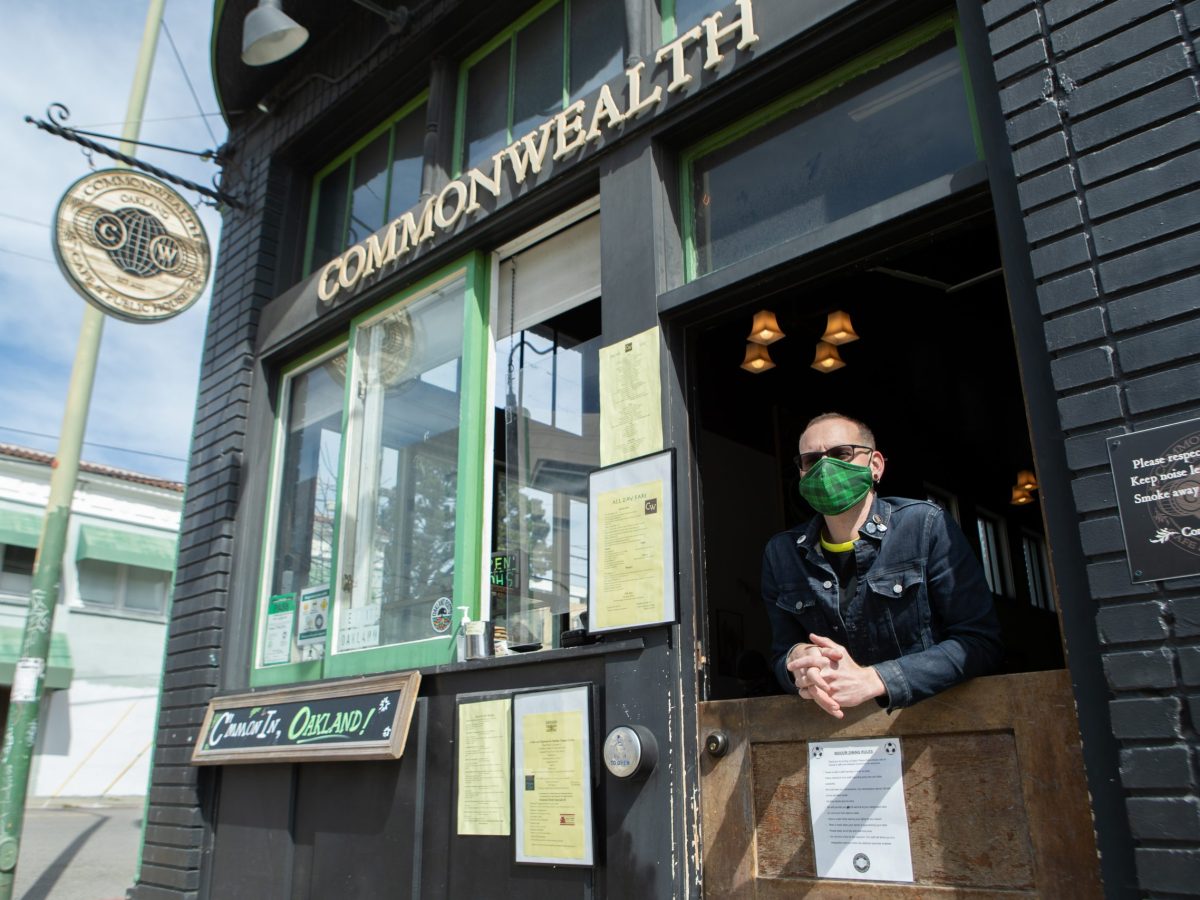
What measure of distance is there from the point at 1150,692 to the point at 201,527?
628 centimetres

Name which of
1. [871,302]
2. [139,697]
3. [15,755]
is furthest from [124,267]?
[139,697]

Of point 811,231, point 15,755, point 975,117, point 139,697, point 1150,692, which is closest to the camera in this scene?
point 1150,692

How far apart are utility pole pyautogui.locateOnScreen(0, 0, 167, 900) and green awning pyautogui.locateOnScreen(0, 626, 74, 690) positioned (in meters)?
14.2

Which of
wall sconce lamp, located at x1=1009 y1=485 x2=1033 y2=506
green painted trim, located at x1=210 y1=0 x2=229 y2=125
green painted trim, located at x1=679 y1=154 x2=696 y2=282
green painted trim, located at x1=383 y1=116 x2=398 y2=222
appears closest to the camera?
green painted trim, located at x1=679 y1=154 x2=696 y2=282

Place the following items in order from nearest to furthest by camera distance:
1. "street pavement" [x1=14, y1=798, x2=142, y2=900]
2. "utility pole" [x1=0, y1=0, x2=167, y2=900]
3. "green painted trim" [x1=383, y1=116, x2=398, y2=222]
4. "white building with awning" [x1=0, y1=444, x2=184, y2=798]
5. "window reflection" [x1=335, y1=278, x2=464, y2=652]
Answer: "window reflection" [x1=335, y1=278, x2=464, y2=652] < "utility pole" [x1=0, y1=0, x2=167, y2=900] < "green painted trim" [x1=383, y1=116, x2=398, y2=222] < "street pavement" [x1=14, y1=798, x2=142, y2=900] < "white building with awning" [x1=0, y1=444, x2=184, y2=798]

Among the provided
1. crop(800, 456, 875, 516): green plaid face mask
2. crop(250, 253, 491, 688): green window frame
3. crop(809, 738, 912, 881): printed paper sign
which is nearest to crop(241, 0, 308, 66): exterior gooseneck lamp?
crop(250, 253, 491, 688): green window frame

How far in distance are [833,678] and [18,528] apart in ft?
68.2

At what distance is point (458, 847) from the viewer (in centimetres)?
448

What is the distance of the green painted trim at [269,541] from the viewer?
6047 mm

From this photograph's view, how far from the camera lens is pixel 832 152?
425cm

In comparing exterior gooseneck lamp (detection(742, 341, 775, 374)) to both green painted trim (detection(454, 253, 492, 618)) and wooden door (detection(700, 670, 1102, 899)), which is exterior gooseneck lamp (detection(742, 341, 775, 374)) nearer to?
green painted trim (detection(454, 253, 492, 618))

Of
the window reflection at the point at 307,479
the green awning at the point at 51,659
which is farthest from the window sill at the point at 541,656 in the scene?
the green awning at the point at 51,659

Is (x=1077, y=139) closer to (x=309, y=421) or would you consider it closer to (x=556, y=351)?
Answer: (x=556, y=351)

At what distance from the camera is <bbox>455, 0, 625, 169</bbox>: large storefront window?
557 cm
